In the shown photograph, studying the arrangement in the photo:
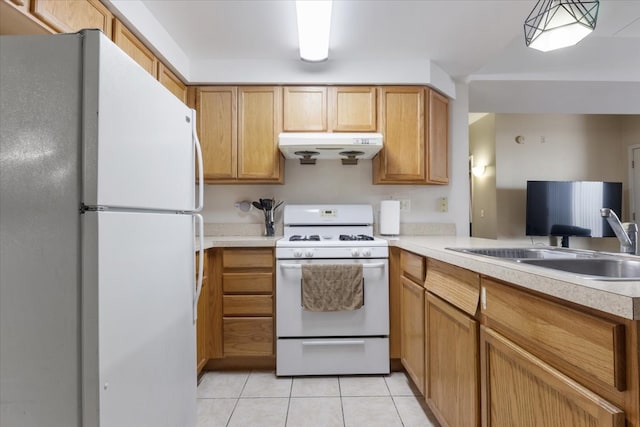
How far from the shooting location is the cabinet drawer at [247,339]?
7.68ft

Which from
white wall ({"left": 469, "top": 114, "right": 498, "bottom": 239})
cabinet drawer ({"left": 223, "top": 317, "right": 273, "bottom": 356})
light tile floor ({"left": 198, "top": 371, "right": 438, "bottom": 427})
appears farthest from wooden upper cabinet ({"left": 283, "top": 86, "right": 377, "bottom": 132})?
white wall ({"left": 469, "top": 114, "right": 498, "bottom": 239})

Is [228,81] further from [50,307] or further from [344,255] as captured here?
[50,307]

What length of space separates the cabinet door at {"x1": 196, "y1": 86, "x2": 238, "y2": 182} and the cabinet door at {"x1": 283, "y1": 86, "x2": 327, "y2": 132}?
419 mm

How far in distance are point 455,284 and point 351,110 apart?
1.76 metres

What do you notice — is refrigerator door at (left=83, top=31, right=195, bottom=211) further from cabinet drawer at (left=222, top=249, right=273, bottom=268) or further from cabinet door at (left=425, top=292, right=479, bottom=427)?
cabinet door at (left=425, top=292, right=479, bottom=427)

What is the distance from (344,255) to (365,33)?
1.51 metres

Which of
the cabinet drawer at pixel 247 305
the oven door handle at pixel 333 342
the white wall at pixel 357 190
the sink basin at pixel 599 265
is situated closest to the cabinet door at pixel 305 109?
the white wall at pixel 357 190

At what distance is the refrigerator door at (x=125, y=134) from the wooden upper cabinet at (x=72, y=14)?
1.95ft

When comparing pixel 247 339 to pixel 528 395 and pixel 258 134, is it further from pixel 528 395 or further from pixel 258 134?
pixel 528 395

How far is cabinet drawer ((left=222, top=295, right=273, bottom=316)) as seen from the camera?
2350 millimetres

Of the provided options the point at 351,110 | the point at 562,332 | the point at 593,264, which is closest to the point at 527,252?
the point at 593,264

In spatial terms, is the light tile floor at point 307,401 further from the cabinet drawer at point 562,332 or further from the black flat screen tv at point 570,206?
the black flat screen tv at point 570,206

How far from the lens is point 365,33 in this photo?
7.62ft

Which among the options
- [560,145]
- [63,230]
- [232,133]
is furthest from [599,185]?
[63,230]
